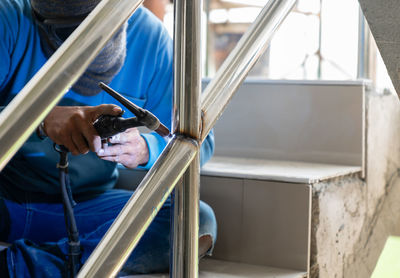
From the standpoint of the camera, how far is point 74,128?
0.79 metres

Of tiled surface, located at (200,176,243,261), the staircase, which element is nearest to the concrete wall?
the staircase

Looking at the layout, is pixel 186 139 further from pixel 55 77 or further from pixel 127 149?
pixel 127 149

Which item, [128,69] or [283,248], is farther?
[128,69]

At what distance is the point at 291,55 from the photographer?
3.01 metres

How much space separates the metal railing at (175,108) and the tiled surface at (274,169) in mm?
447

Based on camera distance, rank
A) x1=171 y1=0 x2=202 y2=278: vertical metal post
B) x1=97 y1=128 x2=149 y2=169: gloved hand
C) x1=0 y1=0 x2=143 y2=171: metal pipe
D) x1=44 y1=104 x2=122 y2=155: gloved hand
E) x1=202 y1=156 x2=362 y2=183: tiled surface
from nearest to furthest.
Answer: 1. x1=0 y1=0 x2=143 y2=171: metal pipe
2. x1=171 y1=0 x2=202 y2=278: vertical metal post
3. x1=44 y1=104 x2=122 y2=155: gloved hand
4. x1=97 y1=128 x2=149 y2=169: gloved hand
5. x1=202 y1=156 x2=362 y2=183: tiled surface

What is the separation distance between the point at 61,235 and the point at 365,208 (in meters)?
0.83

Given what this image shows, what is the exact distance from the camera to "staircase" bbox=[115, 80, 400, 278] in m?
1.10

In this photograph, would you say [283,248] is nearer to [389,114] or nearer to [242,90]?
[242,90]

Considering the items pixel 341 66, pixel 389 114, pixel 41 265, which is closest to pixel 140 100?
pixel 41 265

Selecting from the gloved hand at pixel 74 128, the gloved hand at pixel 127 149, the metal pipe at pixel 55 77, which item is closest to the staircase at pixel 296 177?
the gloved hand at pixel 127 149

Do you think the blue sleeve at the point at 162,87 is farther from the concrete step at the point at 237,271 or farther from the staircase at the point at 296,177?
the concrete step at the point at 237,271

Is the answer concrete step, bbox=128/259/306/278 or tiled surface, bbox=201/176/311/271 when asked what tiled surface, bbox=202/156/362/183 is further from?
concrete step, bbox=128/259/306/278

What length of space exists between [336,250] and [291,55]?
194 centimetres
